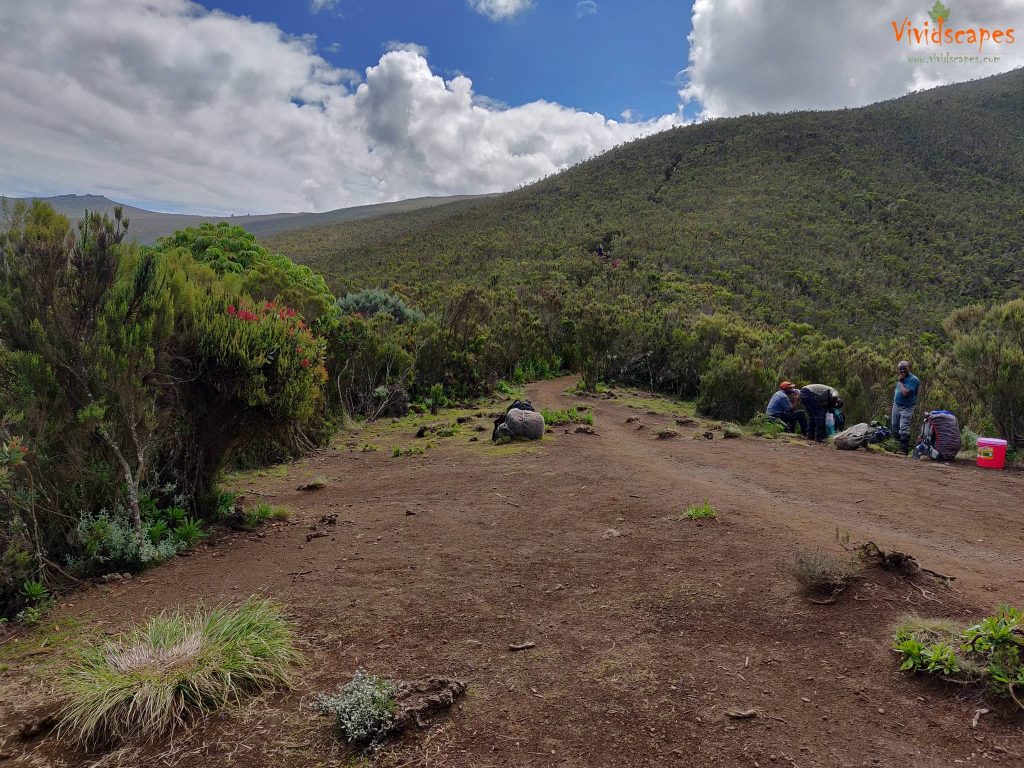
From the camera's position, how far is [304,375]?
5.87 m

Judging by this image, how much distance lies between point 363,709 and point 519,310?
19783 millimetres

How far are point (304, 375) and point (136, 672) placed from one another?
11.1 ft

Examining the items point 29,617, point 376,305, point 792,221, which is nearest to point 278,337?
point 29,617

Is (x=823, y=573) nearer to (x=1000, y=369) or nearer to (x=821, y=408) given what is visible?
(x=1000, y=369)

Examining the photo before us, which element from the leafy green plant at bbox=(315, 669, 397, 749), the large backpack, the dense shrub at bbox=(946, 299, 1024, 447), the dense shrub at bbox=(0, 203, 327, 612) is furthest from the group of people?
the leafy green plant at bbox=(315, 669, 397, 749)

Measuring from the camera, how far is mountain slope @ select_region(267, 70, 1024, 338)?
→ 3000cm

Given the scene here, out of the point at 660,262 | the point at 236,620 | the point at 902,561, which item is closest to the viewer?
the point at 236,620

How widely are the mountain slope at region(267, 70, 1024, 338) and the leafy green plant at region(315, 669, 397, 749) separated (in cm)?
2687

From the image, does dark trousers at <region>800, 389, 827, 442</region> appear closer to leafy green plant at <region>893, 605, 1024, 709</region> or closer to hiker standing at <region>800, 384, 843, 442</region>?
hiker standing at <region>800, 384, 843, 442</region>

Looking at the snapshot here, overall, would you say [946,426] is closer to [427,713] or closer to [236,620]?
[427,713]

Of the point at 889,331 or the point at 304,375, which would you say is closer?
the point at 304,375

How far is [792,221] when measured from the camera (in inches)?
1503

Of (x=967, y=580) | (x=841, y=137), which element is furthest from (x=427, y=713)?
(x=841, y=137)

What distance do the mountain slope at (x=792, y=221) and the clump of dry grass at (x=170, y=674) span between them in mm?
26819
